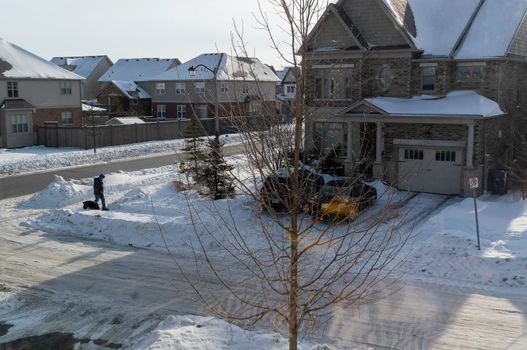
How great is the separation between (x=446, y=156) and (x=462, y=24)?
7068 mm

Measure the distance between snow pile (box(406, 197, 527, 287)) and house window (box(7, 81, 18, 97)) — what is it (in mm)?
37644

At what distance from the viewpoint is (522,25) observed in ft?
95.0

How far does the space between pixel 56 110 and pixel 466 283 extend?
43.3 meters

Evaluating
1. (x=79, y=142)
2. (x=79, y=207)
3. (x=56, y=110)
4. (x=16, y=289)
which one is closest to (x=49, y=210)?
(x=79, y=207)

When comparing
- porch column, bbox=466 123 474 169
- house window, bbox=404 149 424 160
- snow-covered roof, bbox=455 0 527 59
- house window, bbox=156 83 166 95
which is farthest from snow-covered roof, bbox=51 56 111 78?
porch column, bbox=466 123 474 169

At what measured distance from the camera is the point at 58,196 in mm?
26578

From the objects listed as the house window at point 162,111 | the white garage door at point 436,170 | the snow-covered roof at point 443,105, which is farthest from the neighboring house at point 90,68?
the white garage door at point 436,170

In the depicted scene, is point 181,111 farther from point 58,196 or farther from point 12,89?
point 58,196

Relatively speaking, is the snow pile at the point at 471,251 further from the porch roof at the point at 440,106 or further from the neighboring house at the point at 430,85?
the porch roof at the point at 440,106

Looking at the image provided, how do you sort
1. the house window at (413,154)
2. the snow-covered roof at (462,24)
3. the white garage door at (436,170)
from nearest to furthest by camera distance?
the white garage door at (436,170), the snow-covered roof at (462,24), the house window at (413,154)

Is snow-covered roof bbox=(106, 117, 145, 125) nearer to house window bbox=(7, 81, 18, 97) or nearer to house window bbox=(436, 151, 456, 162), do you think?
house window bbox=(7, 81, 18, 97)

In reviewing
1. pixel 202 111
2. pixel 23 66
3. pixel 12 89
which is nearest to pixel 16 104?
pixel 12 89

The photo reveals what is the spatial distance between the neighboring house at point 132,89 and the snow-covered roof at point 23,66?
52.8 ft

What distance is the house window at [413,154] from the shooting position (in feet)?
90.5
